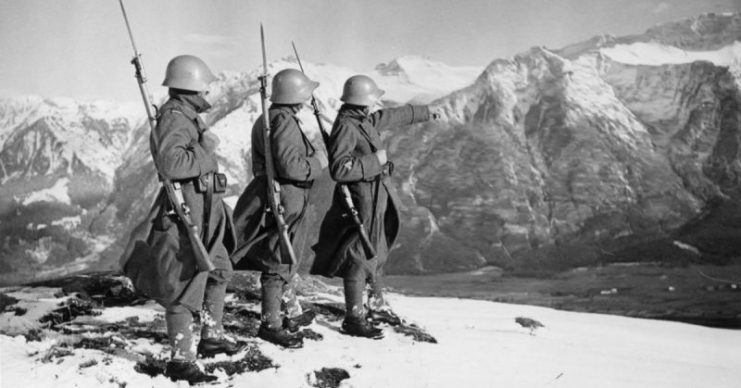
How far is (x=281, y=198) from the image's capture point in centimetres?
684

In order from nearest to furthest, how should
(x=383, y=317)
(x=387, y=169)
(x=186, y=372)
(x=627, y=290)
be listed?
(x=186, y=372) < (x=387, y=169) < (x=383, y=317) < (x=627, y=290)

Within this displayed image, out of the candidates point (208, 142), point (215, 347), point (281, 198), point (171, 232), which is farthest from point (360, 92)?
point (215, 347)

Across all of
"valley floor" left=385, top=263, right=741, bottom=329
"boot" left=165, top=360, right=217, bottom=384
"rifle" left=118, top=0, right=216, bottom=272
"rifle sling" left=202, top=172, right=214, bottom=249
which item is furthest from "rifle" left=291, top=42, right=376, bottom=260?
"valley floor" left=385, top=263, right=741, bottom=329

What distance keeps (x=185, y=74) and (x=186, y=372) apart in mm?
2881

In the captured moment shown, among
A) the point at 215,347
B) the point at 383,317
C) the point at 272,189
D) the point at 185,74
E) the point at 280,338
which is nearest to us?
the point at 185,74

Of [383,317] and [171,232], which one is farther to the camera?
[383,317]

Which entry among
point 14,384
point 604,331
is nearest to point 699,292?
point 604,331

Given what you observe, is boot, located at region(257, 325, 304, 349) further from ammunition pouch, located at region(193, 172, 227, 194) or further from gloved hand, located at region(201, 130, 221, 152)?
gloved hand, located at region(201, 130, 221, 152)

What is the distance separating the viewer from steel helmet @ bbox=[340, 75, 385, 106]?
25.6ft

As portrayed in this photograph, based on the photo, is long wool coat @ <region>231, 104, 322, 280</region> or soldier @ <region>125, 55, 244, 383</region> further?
long wool coat @ <region>231, 104, 322, 280</region>

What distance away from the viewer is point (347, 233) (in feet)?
25.1

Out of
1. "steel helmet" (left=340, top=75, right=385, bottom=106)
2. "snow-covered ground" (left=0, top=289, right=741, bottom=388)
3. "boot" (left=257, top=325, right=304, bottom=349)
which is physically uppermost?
"steel helmet" (left=340, top=75, right=385, bottom=106)

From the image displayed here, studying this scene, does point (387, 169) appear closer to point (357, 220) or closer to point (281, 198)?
point (357, 220)

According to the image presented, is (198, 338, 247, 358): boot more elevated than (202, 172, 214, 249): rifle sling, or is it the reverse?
(202, 172, 214, 249): rifle sling
